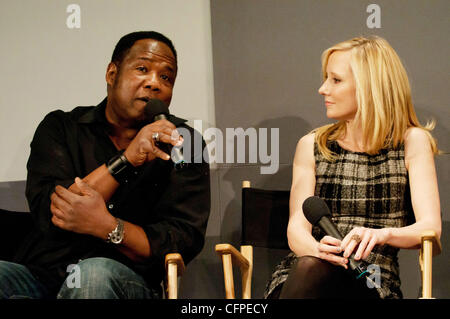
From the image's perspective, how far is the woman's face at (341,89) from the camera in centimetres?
257

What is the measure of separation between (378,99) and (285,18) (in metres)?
0.93

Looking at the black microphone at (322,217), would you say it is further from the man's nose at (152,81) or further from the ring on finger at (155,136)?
the man's nose at (152,81)

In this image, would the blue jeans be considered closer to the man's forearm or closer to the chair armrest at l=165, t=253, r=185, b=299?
the chair armrest at l=165, t=253, r=185, b=299

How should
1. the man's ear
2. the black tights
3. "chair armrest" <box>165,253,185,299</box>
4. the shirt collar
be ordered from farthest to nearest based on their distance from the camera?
the man's ear
the shirt collar
"chair armrest" <box>165,253,185,299</box>
the black tights

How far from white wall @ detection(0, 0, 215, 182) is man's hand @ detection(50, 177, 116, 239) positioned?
86 centimetres

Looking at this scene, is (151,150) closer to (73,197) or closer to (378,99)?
(73,197)

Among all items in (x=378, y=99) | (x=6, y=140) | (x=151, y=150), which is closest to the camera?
(x=151, y=150)

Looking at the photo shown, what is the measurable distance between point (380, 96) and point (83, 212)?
1250 millimetres

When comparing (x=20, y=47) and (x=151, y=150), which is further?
(x=20, y=47)

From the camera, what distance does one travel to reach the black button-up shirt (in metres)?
2.46

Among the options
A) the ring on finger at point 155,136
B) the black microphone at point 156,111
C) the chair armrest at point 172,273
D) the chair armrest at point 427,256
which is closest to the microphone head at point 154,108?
the black microphone at point 156,111

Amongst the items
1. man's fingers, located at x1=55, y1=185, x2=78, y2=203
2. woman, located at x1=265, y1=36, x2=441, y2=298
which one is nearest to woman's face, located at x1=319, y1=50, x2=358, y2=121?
woman, located at x1=265, y1=36, x2=441, y2=298

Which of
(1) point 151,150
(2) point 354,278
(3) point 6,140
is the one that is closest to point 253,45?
(1) point 151,150

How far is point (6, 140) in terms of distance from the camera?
3.15 metres
